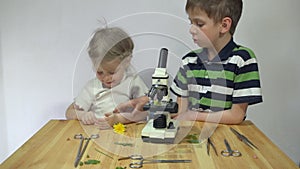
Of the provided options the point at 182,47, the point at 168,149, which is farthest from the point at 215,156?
the point at 182,47

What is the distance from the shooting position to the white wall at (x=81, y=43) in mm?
1606

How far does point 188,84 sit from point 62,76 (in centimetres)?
66

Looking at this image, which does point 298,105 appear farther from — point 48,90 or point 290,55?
→ point 48,90

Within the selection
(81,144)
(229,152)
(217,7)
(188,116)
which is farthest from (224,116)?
(81,144)

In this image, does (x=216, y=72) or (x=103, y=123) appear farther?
(x=216, y=72)

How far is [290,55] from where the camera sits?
165 cm

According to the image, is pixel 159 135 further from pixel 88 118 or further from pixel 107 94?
pixel 107 94

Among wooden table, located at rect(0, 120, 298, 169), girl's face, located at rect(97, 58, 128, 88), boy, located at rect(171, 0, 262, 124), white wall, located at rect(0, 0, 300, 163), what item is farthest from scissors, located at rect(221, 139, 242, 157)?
white wall, located at rect(0, 0, 300, 163)

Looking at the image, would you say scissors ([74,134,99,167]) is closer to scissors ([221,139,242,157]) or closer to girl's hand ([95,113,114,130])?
girl's hand ([95,113,114,130])

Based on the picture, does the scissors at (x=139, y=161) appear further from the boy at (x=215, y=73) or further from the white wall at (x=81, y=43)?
the white wall at (x=81, y=43)

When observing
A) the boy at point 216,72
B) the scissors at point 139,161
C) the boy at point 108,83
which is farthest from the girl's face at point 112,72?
the scissors at point 139,161

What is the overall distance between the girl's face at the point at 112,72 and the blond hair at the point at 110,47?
0.05ft

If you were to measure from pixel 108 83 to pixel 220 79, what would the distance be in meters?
0.40

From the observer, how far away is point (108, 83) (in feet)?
4.12
